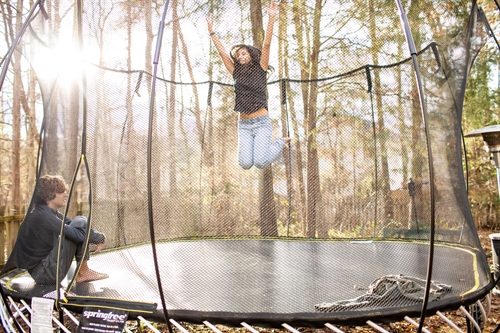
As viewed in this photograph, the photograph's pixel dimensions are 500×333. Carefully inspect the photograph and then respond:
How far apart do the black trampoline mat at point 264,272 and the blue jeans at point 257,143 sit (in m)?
0.65

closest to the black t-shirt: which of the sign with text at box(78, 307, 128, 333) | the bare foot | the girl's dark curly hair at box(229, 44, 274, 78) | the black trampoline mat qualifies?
the girl's dark curly hair at box(229, 44, 274, 78)

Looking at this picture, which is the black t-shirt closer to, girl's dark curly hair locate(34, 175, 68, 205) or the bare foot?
girl's dark curly hair locate(34, 175, 68, 205)

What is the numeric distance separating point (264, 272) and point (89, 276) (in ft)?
3.08

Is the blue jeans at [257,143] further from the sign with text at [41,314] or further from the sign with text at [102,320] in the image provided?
the sign with text at [41,314]

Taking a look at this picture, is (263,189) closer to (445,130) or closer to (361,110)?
(361,110)

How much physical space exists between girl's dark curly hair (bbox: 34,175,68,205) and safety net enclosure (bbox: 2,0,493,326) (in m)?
0.16

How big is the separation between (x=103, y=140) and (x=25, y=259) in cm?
74

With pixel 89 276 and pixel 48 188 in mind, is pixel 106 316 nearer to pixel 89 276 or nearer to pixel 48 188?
pixel 89 276

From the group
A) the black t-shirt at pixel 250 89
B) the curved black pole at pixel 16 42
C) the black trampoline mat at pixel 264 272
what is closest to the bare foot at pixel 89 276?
the black trampoline mat at pixel 264 272

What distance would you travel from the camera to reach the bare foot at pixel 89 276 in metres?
1.84

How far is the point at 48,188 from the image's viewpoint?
1.83m

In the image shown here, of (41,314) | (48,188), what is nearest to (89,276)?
(41,314)

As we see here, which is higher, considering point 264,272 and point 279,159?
point 279,159

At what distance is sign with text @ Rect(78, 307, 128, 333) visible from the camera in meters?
1.39
